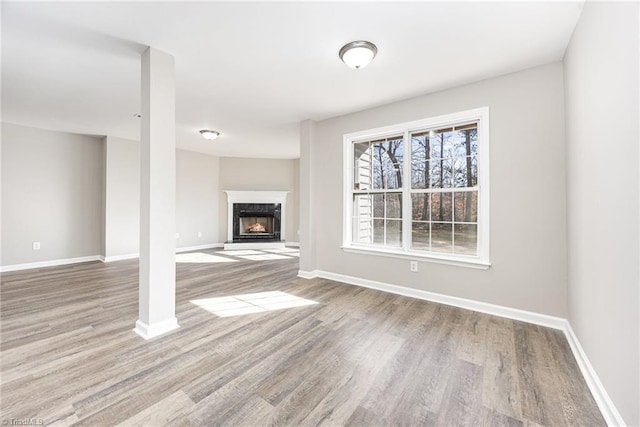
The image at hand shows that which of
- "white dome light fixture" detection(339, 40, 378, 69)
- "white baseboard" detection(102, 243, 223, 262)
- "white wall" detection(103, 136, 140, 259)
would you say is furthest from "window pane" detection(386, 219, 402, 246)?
"white wall" detection(103, 136, 140, 259)

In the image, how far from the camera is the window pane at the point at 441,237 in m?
3.19

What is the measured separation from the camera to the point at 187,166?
264 inches

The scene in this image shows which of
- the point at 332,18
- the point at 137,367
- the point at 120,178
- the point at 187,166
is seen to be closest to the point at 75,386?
the point at 137,367

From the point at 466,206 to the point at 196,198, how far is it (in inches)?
249

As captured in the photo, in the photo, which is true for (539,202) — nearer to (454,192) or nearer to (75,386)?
(454,192)

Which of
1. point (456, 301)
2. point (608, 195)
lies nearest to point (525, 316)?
point (456, 301)

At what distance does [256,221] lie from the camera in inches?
303

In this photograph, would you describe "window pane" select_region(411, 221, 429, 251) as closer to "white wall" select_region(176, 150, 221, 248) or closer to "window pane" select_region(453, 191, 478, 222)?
"window pane" select_region(453, 191, 478, 222)

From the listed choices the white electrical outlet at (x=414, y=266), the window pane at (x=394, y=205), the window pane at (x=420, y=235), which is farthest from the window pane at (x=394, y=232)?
the white electrical outlet at (x=414, y=266)

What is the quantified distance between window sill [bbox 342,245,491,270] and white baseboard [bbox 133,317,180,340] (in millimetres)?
2412

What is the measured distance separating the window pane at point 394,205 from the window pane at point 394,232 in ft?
0.28

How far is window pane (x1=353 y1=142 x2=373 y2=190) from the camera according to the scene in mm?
3938

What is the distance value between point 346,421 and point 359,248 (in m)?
2.56

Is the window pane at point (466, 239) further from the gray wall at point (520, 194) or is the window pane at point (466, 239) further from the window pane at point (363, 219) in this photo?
the window pane at point (363, 219)
